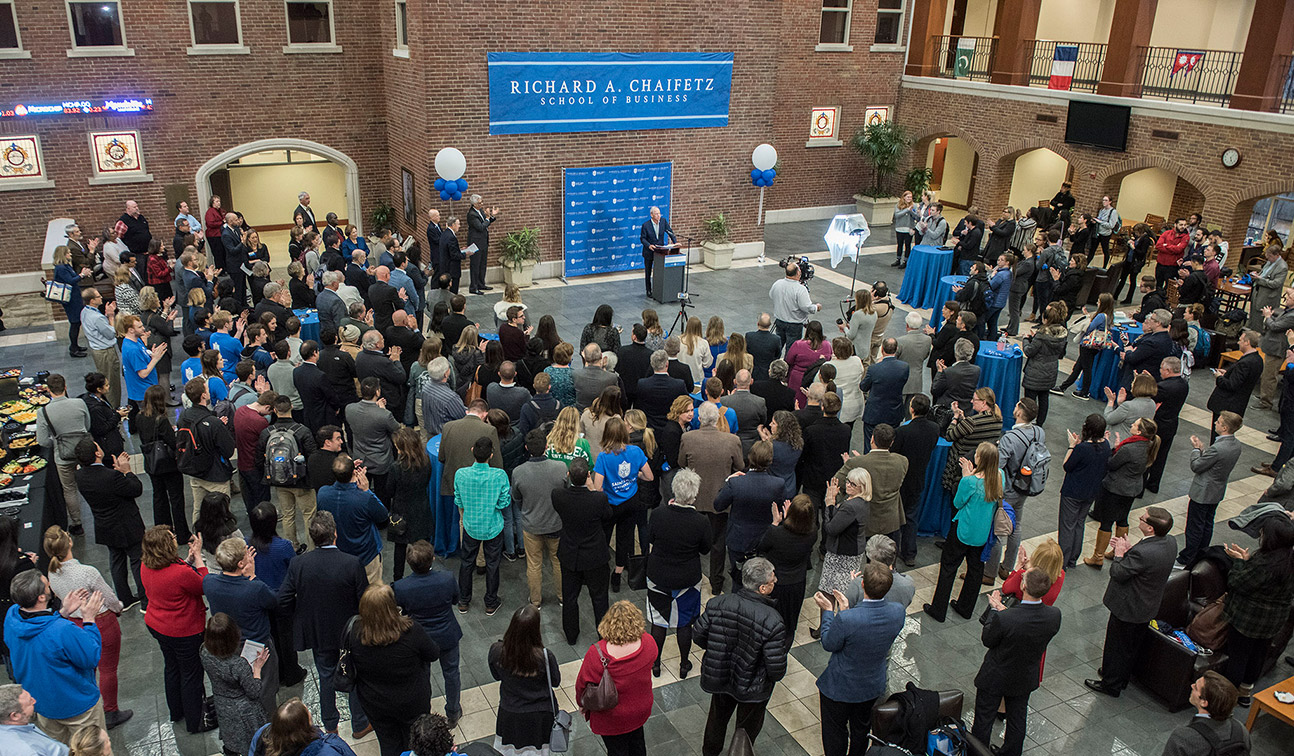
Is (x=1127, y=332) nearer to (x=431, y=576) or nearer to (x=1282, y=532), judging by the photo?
(x=1282, y=532)

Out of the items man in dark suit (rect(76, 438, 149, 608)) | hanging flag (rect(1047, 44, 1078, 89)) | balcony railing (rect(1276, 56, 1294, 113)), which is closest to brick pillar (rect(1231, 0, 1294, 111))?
balcony railing (rect(1276, 56, 1294, 113))

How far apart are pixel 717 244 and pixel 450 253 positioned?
5585 millimetres

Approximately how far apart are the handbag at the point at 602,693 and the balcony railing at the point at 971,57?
65.8 feet

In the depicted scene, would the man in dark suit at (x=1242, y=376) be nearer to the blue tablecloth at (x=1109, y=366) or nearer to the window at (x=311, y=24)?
the blue tablecloth at (x=1109, y=366)

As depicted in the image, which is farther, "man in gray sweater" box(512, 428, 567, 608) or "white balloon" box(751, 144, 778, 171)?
"white balloon" box(751, 144, 778, 171)

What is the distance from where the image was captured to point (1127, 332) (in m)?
11.3

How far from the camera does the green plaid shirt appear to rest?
21.6 feet

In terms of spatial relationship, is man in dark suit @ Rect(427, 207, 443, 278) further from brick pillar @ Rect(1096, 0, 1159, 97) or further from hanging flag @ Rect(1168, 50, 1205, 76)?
hanging flag @ Rect(1168, 50, 1205, 76)

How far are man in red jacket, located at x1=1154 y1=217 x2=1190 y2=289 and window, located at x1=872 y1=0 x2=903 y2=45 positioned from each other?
30.7 feet

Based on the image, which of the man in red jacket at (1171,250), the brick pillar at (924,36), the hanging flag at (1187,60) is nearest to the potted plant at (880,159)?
the brick pillar at (924,36)

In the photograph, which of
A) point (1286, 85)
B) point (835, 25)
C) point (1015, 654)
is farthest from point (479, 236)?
point (1286, 85)

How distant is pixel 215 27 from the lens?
15398 millimetres

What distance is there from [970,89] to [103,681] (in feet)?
66.8

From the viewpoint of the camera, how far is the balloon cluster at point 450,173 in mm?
14406
